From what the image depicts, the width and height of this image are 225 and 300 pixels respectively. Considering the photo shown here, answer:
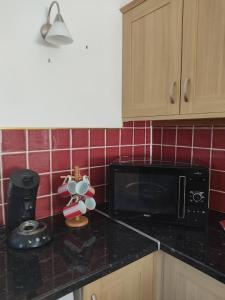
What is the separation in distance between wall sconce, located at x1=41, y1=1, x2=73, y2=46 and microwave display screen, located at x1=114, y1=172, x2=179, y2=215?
66 cm

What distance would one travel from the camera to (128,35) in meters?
1.29

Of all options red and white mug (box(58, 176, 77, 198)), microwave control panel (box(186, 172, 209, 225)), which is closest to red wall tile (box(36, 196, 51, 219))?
red and white mug (box(58, 176, 77, 198))

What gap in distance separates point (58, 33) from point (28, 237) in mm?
826

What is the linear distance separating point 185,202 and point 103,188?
1.76 ft

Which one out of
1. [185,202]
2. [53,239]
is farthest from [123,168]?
[53,239]

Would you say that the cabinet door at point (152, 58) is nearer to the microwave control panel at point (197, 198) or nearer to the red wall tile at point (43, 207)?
the microwave control panel at point (197, 198)

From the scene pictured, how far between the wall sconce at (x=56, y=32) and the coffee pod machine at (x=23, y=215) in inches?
23.1

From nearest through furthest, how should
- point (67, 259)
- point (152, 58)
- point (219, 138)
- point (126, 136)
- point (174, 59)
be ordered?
point (67, 259), point (174, 59), point (152, 58), point (219, 138), point (126, 136)

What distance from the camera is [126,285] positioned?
2.92 feet

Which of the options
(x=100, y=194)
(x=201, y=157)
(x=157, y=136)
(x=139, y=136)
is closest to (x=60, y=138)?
(x=100, y=194)

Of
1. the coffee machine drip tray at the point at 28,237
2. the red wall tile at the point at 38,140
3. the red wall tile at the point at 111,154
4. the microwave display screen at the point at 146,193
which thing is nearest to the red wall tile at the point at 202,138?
the microwave display screen at the point at 146,193

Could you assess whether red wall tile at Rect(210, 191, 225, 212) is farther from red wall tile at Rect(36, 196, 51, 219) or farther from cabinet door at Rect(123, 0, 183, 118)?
red wall tile at Rect(36, 196, 51, 219)

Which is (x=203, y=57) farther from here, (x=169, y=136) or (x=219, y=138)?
(x=169, y=136)

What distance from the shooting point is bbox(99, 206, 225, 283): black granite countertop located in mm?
791
